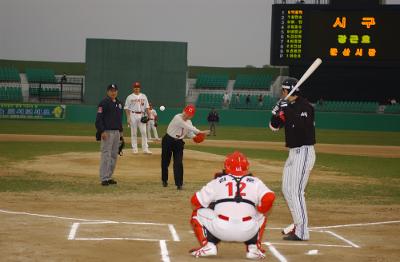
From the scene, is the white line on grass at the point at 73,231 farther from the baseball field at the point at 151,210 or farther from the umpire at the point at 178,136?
the umpire at the point at 178,136

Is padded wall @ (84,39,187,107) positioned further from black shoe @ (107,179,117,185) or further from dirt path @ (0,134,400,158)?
black shoe @ (107,179,117,185)

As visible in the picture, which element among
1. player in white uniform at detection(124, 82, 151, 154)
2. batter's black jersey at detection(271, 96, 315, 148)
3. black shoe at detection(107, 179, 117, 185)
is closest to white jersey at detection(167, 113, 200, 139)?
black shoe at detection(107, 179, 117, 185)

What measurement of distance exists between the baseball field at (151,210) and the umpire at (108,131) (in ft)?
1.68

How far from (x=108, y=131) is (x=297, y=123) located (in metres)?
7.39

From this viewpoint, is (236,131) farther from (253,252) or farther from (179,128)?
(253,252)

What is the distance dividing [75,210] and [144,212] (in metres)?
1.23

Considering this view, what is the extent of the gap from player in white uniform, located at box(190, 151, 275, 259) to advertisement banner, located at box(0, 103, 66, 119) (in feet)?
150

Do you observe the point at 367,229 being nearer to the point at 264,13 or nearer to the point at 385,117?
the point at 385,117

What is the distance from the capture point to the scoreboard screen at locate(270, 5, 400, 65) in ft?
115

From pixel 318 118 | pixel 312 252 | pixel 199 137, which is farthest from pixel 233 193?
pixel 318 118

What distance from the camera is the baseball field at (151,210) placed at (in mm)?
9359

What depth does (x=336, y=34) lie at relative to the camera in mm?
35125

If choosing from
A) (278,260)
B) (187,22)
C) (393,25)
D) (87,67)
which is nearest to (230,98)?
(187,22)

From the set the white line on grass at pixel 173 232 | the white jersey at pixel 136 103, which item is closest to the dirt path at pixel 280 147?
the white jersey at pixel 136 103
